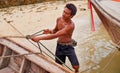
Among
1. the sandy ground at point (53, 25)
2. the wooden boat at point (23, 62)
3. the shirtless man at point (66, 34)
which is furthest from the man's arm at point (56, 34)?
the sandy ground at point (53, 25)

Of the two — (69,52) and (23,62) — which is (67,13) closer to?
(69,52)

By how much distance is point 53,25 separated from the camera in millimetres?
10484

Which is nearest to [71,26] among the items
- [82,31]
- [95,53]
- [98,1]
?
[98,1]

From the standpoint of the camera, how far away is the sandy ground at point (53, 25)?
24.3 feet

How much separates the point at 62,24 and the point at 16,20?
6.96m

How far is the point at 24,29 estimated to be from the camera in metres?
10.2

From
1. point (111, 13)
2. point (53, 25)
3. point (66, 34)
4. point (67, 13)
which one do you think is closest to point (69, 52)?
point (66, 34)

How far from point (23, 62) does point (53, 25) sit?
5414 mm

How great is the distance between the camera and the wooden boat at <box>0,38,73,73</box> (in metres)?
4.59

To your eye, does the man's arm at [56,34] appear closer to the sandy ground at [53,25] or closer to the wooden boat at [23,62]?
the wooden boat at [23,62]

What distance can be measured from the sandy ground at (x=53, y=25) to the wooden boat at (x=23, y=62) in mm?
282

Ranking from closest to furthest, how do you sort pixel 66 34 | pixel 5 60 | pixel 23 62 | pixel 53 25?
1. pixel 66 34
2. pixel 23 62
3. pixel 5 60
4. pixel 53 25

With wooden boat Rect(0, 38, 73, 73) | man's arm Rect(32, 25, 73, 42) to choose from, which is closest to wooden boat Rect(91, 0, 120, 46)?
man's arm Rect(32, 25, 73, 42)

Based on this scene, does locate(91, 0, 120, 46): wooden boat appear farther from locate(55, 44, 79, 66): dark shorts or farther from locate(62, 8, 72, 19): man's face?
locate(62, 8, 72, 19): man's face
